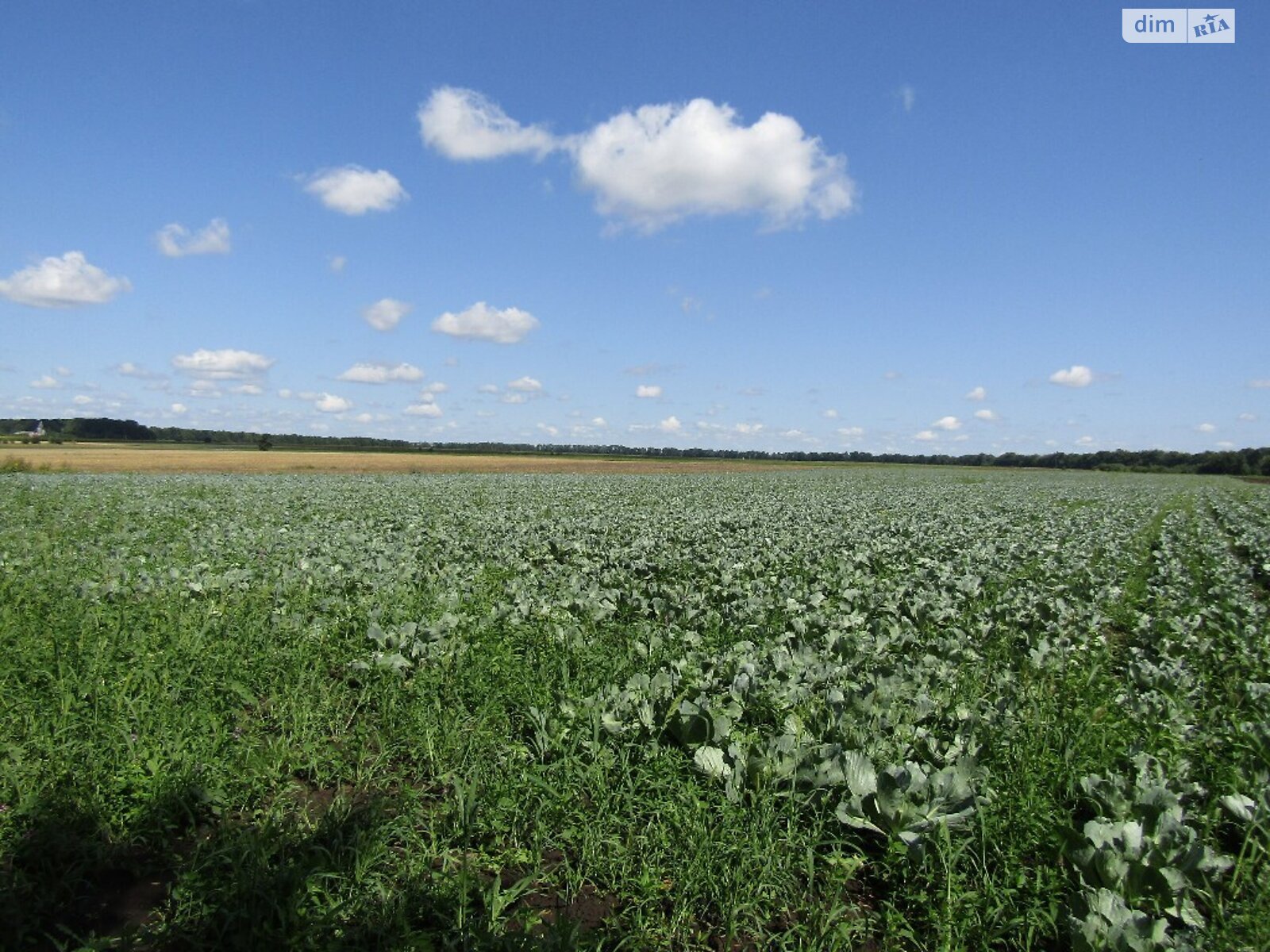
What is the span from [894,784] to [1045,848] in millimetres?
878

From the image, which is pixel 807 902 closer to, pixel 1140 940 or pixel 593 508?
pixel 1140 940

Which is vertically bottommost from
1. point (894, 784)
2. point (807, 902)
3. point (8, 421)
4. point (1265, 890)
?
point (807, 902)

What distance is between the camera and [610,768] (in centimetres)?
427

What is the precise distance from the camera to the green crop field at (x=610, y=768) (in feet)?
9.91

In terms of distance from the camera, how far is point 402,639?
5.87 m

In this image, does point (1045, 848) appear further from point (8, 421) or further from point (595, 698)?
point (8, 421)

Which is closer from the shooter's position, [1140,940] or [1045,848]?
[1140,940]

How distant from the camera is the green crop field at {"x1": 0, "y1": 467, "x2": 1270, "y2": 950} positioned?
9.91 feet

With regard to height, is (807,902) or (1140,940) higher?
(1140,940)

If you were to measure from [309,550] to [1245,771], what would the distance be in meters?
11.2

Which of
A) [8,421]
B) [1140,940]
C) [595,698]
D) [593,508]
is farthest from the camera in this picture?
[8,421]

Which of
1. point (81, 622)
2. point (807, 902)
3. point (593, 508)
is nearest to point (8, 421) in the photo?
point (593, 508)

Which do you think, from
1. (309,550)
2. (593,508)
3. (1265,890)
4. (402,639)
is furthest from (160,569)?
(593,508)

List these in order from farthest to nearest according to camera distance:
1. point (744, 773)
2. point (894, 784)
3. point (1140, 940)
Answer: point (744, 773) < point (894, 784) < point (1140, 940)
